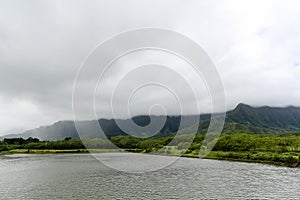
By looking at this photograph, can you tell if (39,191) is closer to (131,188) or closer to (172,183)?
(131,188)

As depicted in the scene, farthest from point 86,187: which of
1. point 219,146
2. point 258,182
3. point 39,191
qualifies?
point 219,146

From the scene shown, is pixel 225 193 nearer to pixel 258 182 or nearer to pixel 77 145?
pixel 258 182

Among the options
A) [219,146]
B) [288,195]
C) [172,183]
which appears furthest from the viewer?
[219,146]

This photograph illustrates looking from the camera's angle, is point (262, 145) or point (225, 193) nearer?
point (225, 193)

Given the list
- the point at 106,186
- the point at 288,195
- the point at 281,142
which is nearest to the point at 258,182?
the point at 288,195

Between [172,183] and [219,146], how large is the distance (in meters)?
64.4

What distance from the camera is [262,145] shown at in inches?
3115

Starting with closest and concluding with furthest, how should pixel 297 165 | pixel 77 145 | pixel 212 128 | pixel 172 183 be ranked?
pixel 172 183 < pixel 297 165 < pixel 77 145 < pixel 212 128

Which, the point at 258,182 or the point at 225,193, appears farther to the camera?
the point at 258,182

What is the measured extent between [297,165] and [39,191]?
44.8 m

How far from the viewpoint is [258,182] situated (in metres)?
33.4

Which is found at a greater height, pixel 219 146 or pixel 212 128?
pixel 212 128

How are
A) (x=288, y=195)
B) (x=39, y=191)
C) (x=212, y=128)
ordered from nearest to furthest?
(x=288, y=195), (x=39, y=191), (x=212, y=128)

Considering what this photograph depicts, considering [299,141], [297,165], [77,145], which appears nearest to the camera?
[297,165]
